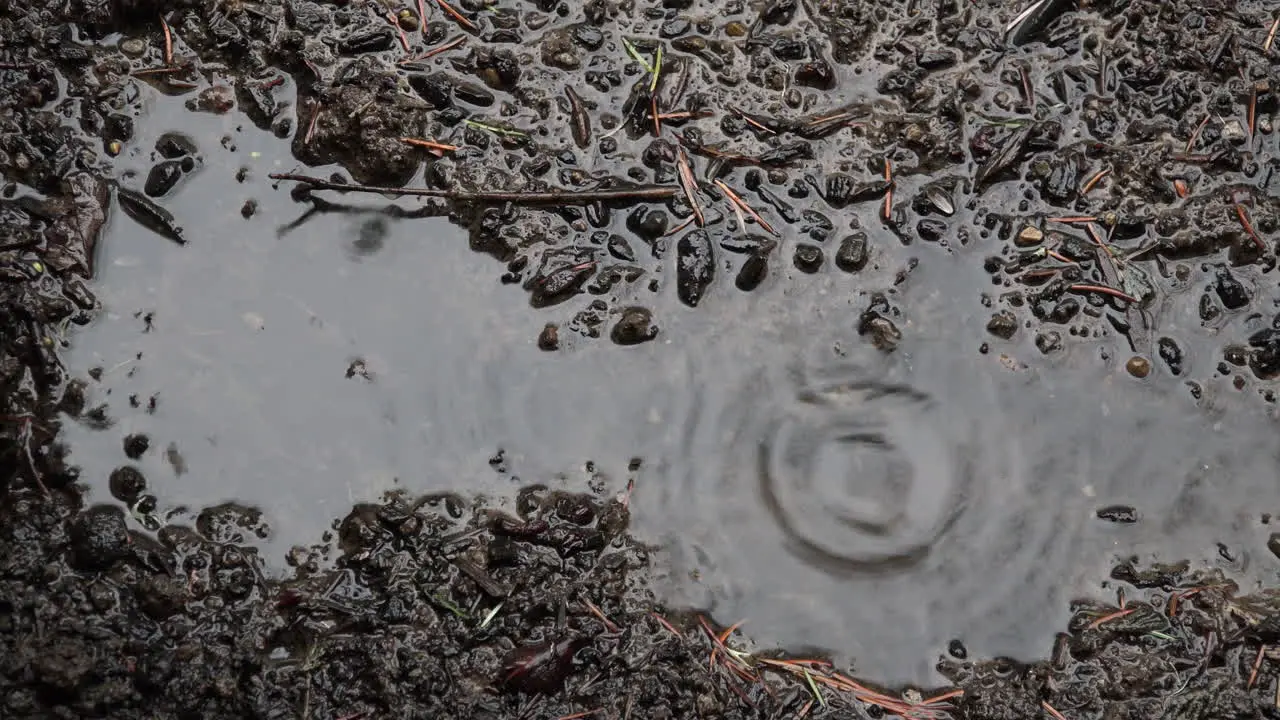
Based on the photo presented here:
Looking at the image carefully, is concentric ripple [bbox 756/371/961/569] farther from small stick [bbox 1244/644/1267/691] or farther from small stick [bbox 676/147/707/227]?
small stick [bbox 1244/644/1267/691]

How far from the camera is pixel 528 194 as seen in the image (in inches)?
133

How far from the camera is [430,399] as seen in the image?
3.22 metres

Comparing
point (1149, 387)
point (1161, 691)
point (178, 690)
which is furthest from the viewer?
point (1149, 387)

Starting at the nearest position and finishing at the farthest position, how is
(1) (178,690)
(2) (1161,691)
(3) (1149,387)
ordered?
(1) (178,690), (2) (1161,691), (3) (1149,387)

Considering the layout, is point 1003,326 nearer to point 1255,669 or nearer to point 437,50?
point 1255,669

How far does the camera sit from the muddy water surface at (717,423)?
122 inches

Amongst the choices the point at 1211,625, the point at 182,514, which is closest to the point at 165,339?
the point at 182,514

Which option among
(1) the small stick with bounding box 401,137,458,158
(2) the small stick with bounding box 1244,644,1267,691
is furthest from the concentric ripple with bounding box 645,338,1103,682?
(1) the small stick with bounding box 401,137,458,158

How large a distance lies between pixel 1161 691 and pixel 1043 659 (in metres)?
0.40

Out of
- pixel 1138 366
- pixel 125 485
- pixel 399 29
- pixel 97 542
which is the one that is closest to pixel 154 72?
pixel 399 29

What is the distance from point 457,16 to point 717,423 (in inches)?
75.5

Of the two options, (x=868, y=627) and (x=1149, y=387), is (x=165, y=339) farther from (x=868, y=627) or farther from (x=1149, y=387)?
(x=1149, y=387)

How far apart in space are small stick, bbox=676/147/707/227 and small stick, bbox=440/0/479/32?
987mm

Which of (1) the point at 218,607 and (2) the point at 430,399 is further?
(2) the point at 430,399
